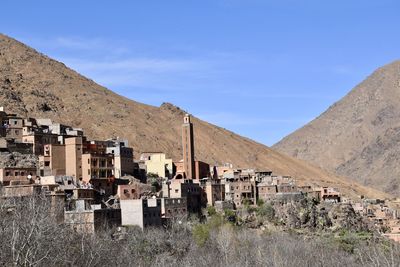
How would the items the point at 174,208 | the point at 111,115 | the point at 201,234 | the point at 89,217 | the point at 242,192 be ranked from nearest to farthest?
the point at 89,217 < the point at 201,234 < the point at 174,208 < the point at 242,192 < the point at 111,115

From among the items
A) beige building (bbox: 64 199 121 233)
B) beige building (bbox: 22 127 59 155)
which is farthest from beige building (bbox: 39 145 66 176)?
beige building (bbox: 64 199 121 233)

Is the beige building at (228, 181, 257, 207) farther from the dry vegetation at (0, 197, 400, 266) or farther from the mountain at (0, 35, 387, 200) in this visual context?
the mountain at (0, 35, 387, 200)

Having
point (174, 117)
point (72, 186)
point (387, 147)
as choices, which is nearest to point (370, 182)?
point (387, 147)

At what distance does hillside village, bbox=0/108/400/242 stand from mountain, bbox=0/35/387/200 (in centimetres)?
2476

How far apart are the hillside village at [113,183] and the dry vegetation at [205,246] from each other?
160 centimetres

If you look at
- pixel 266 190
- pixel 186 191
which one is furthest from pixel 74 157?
pixel 266 190

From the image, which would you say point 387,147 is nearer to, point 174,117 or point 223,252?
point 174,117

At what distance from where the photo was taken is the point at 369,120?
627 ft

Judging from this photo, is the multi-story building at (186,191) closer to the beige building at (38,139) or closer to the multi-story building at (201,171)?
the multi-story building at (201,171)

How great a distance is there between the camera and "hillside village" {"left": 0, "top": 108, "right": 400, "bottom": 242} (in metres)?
44.8

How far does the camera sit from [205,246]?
152 ft

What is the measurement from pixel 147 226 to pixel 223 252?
4922mm

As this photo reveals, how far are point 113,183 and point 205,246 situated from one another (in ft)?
29.6

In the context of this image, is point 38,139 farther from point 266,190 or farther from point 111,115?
point 111,115
